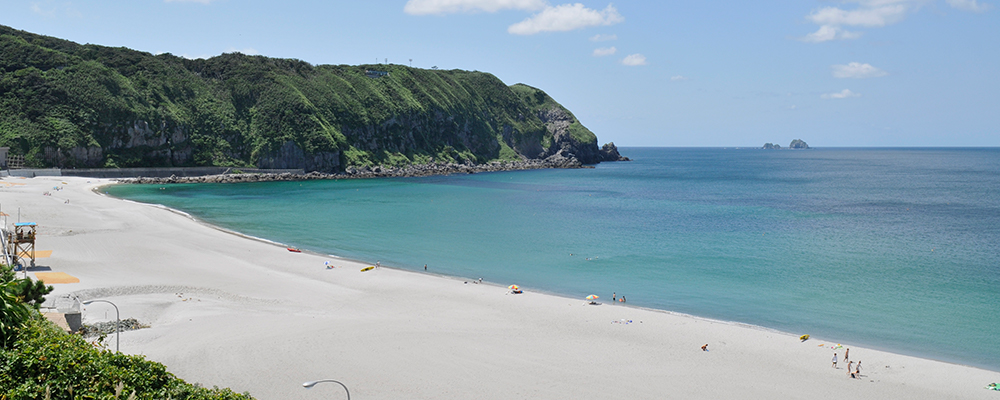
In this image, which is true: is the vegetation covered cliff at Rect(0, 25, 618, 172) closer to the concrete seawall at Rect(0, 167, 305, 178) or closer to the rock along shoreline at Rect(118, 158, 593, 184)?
the concrete seawall at Rect(0, 167, 305, 178)

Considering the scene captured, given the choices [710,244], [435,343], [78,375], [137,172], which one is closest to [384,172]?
[137,172]

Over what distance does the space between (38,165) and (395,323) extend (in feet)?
281

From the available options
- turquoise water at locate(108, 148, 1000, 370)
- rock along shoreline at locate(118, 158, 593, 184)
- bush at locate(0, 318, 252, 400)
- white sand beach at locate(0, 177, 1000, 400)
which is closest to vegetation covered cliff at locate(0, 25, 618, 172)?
rock along shoreline at locate(118, 158, 593, 184)

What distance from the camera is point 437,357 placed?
21672 millimetres

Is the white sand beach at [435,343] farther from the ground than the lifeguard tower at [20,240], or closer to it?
closer to it

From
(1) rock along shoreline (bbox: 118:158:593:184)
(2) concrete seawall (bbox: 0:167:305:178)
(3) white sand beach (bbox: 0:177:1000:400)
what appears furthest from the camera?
(1) rock along shoreline (bbox: 118:158:593:184)

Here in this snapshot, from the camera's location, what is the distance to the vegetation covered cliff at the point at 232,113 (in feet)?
300

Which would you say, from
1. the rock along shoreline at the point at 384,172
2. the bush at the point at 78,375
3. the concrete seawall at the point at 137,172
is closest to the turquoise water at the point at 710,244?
the rock along shoreline at the point at 384,172

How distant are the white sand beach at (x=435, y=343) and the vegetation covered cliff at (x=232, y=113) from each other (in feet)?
239

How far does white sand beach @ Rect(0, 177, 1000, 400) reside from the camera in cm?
1955

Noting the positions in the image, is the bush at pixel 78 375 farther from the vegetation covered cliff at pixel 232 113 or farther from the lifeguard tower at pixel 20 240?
the vegetation covered cliff at pixel 232 113

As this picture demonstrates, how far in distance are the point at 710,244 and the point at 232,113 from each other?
10241 cm

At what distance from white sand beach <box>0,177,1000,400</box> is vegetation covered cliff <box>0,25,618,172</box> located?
7299 centimetres

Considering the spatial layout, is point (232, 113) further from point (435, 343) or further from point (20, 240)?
point (435, 343)
